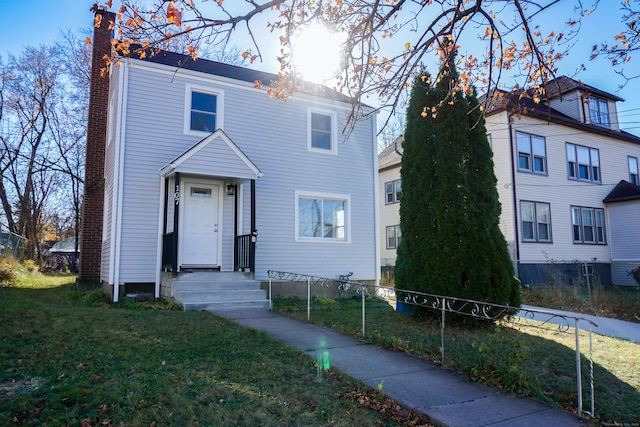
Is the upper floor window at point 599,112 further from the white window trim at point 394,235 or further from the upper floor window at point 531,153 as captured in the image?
the white window trim at point 394,235

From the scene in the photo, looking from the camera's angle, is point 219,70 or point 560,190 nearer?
point 219,70

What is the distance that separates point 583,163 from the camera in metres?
19.1

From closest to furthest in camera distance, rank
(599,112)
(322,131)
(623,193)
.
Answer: (322,131) < (623,193) < (599,112)

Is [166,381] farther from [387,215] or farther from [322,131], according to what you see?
[387,215]

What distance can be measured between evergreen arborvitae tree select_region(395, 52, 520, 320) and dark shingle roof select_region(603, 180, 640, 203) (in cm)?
1492

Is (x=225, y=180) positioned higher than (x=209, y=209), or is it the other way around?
(x=225, y=180)

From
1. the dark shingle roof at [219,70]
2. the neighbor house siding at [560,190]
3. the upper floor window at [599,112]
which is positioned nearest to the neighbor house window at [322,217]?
the dark shingle roof at [219,70]

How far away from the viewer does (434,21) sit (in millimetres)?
5809

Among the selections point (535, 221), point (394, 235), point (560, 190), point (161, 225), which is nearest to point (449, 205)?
point (161, 225)

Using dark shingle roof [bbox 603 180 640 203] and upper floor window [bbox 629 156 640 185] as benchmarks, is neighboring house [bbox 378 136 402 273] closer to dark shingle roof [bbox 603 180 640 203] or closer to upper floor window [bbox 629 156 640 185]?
dark shingle roof [bbox 603 180 640 203]

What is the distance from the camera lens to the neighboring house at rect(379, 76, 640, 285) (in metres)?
16.5

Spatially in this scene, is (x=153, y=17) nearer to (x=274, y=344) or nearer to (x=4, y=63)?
(x=274, y=344)

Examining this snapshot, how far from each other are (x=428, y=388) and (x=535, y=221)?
14.5 meters

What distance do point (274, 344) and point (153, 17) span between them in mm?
4259
